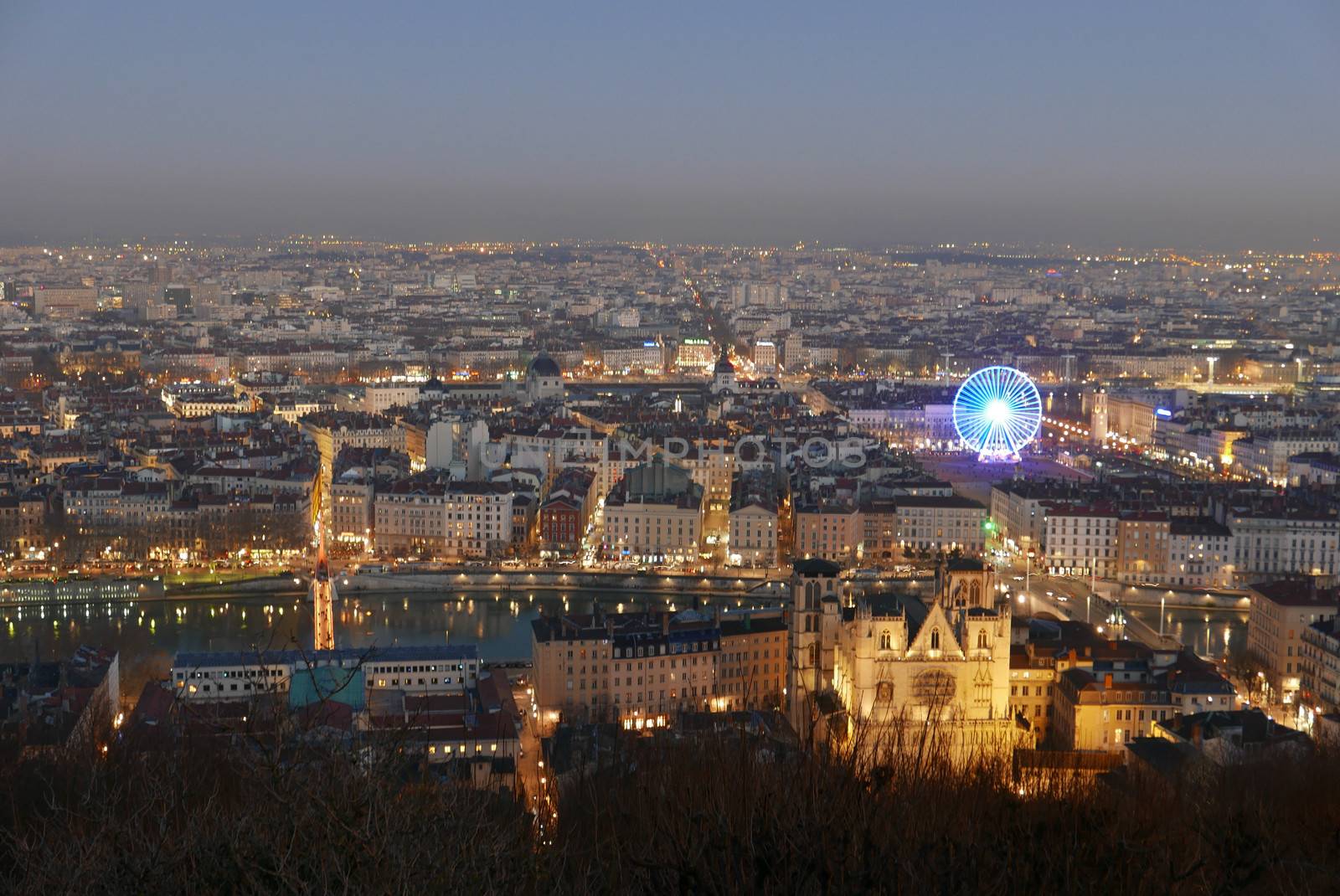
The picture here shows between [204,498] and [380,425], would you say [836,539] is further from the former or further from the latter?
[380,425]

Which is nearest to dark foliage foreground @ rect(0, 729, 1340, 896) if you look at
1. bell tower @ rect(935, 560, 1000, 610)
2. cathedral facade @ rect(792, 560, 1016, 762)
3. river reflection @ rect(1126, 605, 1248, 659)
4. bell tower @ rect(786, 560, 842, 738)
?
cathedral facade @ rect(792, 560, 1016, 762)

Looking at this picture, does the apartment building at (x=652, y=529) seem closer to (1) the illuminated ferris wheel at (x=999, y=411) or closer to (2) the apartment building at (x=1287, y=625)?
(2) the apartment building at (x=1287, y=625)

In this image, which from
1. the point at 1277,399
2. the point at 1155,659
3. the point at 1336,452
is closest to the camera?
the point at 1155,659

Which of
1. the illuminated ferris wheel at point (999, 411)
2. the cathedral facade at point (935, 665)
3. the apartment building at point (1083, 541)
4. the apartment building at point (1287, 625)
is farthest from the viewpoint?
the illuminated ferris wheel at point (999, 411)

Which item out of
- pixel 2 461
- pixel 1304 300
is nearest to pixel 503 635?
pixel 2 461

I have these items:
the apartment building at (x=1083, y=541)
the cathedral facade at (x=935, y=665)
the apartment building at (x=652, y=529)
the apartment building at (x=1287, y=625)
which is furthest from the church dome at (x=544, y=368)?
the cathedral facade at (x=935, y=665)

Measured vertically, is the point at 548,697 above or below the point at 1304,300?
below
